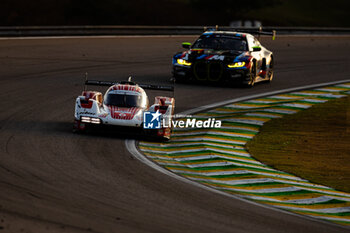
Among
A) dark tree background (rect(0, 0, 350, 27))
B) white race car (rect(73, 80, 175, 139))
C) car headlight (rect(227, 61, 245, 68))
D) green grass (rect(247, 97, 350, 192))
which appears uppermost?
dark tree background (rect(0, 0, 350, 27))

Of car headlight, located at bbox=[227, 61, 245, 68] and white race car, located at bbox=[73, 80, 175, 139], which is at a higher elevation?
car headlight, located at bbox=[227, 61, 245, 68]

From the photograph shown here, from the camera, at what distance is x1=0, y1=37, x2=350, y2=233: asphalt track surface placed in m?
9.73

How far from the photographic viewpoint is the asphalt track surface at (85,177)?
383 inches

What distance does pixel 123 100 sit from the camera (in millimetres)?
15875

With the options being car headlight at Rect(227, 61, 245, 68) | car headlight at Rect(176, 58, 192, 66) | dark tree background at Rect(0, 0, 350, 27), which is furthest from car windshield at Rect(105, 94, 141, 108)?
dark tree background at Rect(0, 0, 350, 27)

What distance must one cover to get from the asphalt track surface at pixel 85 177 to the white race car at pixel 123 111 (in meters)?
0.41

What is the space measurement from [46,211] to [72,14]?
61216 mm

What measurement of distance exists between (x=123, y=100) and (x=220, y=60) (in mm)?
6873

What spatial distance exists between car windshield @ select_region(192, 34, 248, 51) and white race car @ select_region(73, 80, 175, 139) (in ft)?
23.7

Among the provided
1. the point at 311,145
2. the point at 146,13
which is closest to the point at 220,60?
the point at 311,145

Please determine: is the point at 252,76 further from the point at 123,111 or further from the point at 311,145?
the point at 123,111

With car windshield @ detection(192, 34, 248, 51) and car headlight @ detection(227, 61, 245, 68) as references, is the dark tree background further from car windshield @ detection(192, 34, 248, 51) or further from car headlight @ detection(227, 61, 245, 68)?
car headlight @ detection(227, 61, 245, 68)

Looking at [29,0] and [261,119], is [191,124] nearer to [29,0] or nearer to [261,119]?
[261,119]

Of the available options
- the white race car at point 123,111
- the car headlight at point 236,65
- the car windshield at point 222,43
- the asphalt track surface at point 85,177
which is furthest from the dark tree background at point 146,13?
the white race car at point 123,111
